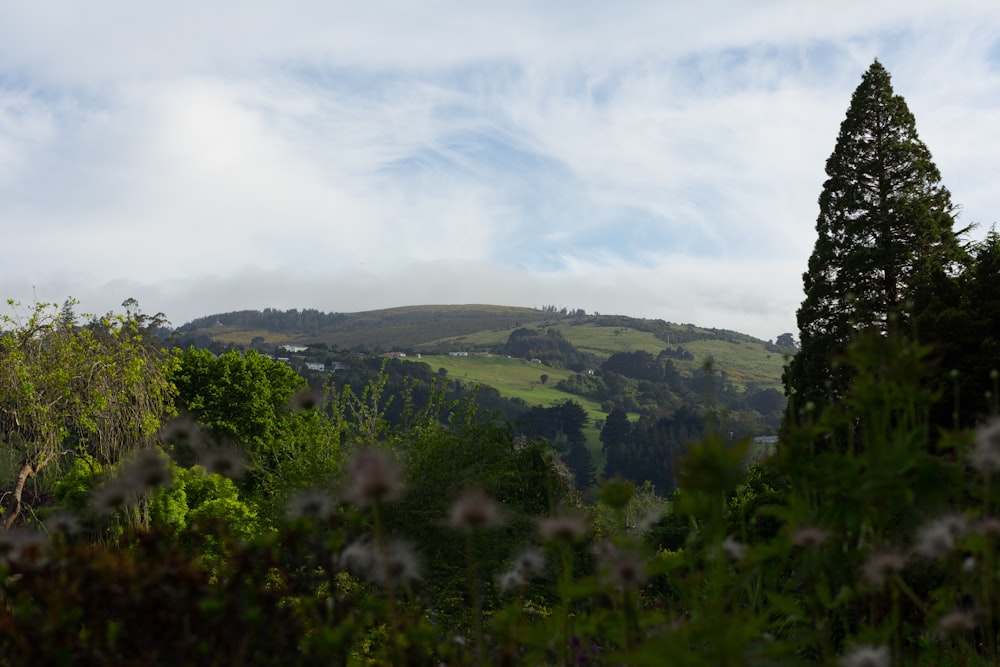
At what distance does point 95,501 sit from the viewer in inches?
74.0

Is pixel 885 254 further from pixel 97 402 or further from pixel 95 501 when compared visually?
pixel 95 501

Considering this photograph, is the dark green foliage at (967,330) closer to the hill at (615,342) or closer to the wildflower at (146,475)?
the wildflower at (146,475)

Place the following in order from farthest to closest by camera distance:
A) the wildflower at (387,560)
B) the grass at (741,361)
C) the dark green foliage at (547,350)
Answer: the dark green foliage at (547,350), the grass at (741,361), the wildflower at (387,560)

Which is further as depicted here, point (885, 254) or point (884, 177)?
point (884, 177)

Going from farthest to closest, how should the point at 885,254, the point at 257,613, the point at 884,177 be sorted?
the point at 884,177, the point at 885,254, the point at 257,613

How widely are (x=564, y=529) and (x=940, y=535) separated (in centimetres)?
82

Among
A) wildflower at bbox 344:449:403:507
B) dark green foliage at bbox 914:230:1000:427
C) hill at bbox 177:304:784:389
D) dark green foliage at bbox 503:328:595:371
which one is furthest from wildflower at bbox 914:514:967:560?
dark green foliage at bbox 503:328:595:371

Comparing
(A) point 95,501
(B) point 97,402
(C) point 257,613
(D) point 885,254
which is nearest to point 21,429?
(B) point 97,402

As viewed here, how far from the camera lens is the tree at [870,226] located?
1711 cm

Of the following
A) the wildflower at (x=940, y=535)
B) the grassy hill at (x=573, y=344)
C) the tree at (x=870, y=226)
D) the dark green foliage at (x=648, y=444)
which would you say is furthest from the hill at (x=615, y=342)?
the wildflower at (x=940, y=535)

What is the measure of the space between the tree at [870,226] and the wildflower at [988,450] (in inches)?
611

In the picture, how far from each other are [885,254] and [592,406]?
9415 cm

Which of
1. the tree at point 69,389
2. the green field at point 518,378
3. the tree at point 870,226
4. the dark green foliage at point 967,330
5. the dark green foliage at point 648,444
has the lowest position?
the dark green foliage at point 648,444

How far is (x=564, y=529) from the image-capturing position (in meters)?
1.63
